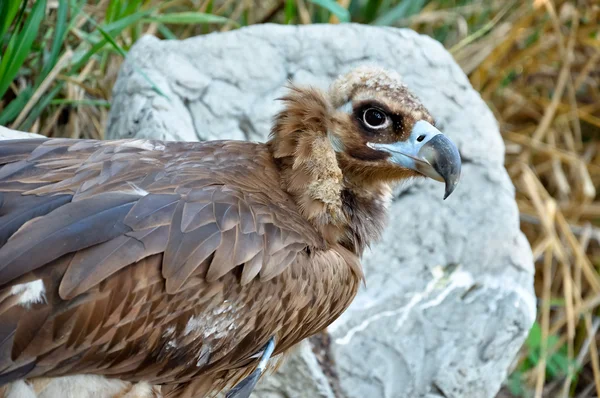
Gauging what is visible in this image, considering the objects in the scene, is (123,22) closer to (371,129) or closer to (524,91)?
(371,129)

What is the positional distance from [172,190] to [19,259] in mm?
481

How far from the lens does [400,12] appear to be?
194 inches

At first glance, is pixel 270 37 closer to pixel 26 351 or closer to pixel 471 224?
pixel 471 224

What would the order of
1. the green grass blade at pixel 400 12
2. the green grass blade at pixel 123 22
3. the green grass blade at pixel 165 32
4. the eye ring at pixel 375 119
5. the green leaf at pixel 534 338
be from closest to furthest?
the eye ring at pixel 375 119 → the green grass blade at pixel 123 22 → the green grass blade at pixel 165 32 → the green leaf at pixel 534 338 → the green grass blade at pixel 400 12

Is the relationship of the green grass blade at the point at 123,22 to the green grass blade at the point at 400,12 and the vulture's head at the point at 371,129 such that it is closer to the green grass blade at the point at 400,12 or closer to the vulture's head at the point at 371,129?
the vulture's head at the point at 371,129

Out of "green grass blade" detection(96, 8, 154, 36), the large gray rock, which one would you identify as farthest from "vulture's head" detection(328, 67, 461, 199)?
"green grass blade" detection(96, 8, 154, 36)

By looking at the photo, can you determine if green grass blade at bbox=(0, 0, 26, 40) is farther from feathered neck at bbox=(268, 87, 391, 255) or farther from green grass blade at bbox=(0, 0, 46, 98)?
feathered neck at bbox=(268, 87, 391, 255)

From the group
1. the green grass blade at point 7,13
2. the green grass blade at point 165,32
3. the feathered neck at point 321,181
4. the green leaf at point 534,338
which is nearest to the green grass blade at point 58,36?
the green grass blade at point 7,13

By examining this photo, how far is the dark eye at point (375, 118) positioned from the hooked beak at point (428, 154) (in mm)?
59

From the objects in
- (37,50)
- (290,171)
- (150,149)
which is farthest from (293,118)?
(37,50)

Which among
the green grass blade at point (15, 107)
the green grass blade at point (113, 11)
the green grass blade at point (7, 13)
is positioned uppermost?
the green grass blade at point (7, 13)

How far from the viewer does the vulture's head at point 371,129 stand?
8.36 feet

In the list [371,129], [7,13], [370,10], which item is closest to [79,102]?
[7,13]

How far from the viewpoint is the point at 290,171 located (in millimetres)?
2688
